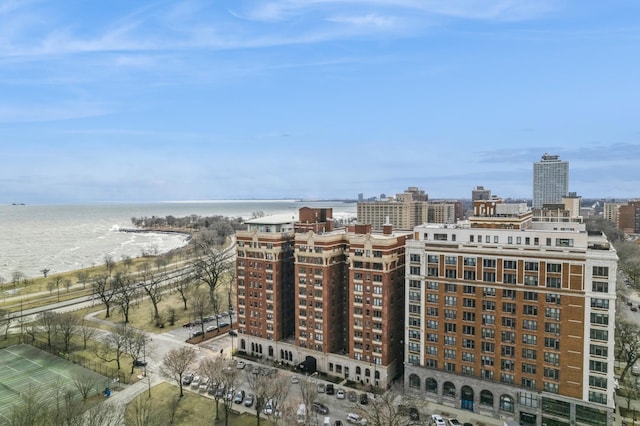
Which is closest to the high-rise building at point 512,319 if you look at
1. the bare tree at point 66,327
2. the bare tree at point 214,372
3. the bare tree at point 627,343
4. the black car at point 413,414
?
the black car at point 413,414

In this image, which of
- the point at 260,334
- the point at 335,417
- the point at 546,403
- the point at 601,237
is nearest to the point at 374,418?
the point at 335,417

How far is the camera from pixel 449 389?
2901 inches

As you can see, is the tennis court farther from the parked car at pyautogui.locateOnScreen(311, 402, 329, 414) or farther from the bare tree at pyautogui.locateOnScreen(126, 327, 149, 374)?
the parked car at pyautogui.locateOnScreen(311, 402, 329, 414)

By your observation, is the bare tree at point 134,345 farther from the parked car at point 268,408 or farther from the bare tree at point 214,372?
the parked car at point 268,408

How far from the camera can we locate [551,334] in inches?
2579

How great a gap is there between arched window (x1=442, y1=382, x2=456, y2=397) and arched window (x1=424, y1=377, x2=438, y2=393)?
136cm

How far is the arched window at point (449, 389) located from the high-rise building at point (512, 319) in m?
0.17

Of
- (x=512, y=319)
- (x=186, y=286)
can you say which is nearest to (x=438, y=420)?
(x=512, y=319)

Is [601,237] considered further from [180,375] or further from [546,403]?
[180,375]

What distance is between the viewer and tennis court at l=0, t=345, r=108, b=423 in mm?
73000

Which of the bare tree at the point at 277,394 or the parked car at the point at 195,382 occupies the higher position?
the bare tree at the point at 277,394

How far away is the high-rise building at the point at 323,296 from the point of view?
79.9m

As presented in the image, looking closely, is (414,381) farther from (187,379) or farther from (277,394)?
(187,379)

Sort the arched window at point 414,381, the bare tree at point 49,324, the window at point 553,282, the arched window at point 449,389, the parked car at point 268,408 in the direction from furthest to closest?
the bare tree at point 49,324 < the arched window at point 414,381 < the arched window at point 449,389 < the parked car at point 268,408 < the window at point 553,282
